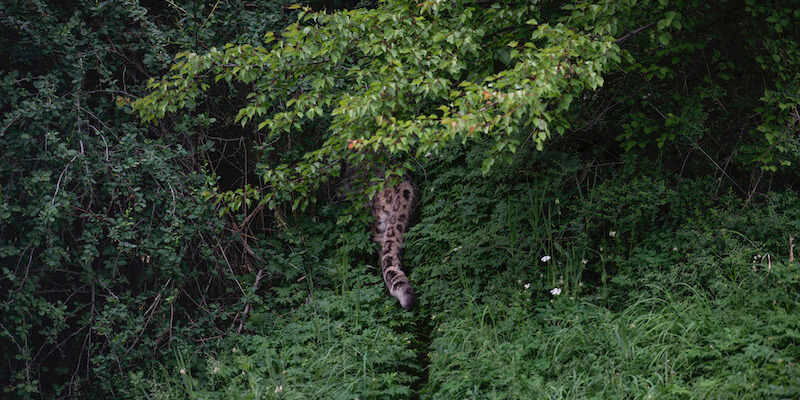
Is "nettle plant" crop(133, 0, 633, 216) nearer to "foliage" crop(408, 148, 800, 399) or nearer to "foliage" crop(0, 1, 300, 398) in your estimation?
"foliage" crop(0, 1, 300, 398)

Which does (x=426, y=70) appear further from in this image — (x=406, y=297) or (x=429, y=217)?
(x=429, y=217)

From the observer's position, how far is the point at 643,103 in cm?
533

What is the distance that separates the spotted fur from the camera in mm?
5784

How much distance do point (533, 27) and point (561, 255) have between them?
5.52ft

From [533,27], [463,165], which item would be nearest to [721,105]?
[533,27]

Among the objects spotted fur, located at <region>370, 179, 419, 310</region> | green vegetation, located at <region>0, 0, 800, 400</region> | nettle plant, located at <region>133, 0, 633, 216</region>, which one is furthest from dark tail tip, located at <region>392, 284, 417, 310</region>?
nettle plant, located at <region>133, 0, 633, 216</region>

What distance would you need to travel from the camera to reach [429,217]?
21.4ft

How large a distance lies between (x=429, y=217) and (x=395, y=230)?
0.34 m

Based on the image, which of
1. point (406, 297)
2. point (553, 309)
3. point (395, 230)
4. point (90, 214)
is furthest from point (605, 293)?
point (90, 214)

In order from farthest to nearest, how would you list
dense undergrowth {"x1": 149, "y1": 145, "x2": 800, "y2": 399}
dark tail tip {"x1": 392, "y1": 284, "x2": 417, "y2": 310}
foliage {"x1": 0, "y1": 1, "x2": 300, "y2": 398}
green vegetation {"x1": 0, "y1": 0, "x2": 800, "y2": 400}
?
dark tail tip {"x1": 392, "y1": 284, "x2": 417, "y2": 310} < foliage {"x1": 0, "y1": 1, "x2": 300, "y2": 398} < green vegetation {"x1": 0, "y1": 0, "x2": 800, "y2": 400} < dense undergrowth {"x1": 149, "y1": 145, "x2": 800, "y2": 399}

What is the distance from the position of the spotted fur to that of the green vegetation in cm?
15

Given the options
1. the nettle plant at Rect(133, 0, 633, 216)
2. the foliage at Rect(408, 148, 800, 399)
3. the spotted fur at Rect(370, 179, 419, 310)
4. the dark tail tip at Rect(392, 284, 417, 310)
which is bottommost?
the dark tail tip at Rect(392, 284, 417, 310)

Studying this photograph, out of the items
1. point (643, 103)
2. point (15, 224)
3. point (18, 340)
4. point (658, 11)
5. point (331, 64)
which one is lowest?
point (18, 340)

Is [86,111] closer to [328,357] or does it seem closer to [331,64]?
[331,64]
